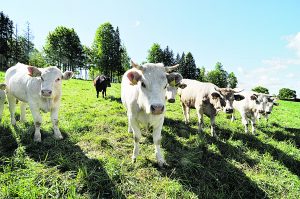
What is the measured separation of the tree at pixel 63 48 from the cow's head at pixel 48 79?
4616 centimetres

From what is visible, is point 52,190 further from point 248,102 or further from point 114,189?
point 248,102

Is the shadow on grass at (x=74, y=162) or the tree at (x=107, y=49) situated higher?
the tree at (x=107, y=49)

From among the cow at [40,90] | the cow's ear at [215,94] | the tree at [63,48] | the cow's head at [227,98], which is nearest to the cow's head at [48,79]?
the cow at [40,90]

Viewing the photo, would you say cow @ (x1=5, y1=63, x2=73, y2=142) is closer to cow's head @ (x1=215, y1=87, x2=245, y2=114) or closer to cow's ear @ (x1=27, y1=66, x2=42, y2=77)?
cow's ear @ (x1=27, y1=66, x2=42, y2=77)

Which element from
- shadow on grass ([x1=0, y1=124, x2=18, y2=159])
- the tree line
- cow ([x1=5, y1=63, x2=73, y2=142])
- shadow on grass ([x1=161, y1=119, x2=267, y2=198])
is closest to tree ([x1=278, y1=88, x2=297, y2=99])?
the tree line

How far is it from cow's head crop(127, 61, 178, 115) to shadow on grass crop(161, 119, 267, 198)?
5.40 feet

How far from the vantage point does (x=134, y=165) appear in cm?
541

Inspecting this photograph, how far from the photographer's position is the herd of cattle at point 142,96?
4.76m

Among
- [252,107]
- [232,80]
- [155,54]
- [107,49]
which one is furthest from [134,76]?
[232,80]

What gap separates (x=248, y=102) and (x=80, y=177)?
26.6 ft

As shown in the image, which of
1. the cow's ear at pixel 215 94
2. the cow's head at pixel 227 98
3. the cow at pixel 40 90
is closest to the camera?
the cow at pixel 40 90

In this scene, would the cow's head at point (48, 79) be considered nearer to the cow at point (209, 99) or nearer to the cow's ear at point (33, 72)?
the cow's ear at point (33, 72)

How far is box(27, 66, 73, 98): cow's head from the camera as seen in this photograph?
5867 mm

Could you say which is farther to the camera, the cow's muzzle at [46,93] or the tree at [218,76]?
the tree at [218,76]
